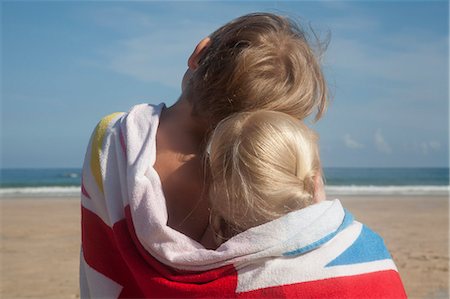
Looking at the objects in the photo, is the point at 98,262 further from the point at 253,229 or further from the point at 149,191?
the point at 253,229

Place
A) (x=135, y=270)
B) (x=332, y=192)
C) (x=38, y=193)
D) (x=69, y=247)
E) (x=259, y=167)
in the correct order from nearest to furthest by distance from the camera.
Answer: (x=259, y=167)
(x=135, y=270)
(x=69, y=247)
(x=332, y=192)
(x=38, y=193)

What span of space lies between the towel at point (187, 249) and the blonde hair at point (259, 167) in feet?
0.16

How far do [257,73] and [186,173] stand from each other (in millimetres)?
380

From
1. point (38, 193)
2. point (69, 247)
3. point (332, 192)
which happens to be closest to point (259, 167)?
point (69, 247)

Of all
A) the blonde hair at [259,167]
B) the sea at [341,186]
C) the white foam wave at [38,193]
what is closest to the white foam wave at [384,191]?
the sea at [341,186]

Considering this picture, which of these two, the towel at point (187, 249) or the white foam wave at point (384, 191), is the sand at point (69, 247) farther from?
the white foam wave at point (384, 191)

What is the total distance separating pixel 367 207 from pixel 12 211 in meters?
8.25

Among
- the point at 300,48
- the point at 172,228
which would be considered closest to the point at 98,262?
the point at 172,228

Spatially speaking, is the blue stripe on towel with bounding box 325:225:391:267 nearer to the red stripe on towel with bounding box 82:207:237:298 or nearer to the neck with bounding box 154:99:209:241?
the red stripe on towel with bounding box 82:207:237:298

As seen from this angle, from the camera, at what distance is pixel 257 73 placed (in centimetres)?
165

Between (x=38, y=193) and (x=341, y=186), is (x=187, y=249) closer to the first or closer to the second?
(x=38, y=193)

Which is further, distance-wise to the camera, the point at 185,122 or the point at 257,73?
the point at 185,122

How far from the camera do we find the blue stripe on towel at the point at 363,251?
1.56m

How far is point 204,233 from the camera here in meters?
1.77
